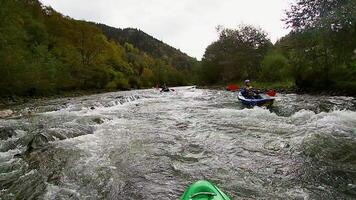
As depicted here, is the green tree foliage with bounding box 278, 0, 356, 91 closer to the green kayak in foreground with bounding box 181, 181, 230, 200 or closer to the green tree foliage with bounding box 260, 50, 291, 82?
the green kayak in foreground with bounding box 181, 181, 230, 200

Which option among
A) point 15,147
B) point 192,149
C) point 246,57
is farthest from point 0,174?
point 246,57

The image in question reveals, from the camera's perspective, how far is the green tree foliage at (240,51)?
48.9 meters

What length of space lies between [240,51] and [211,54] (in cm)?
699

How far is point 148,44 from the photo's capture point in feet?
→ 521

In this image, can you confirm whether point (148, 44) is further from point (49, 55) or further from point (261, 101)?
point (261, 101)

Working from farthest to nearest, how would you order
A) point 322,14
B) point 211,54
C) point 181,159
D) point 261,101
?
1. point 211,54
2. point 261,101
3. point 322,14
4. point 181,159

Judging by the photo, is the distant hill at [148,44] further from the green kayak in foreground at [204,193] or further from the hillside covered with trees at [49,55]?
the green kayak in foreground at [204,193]

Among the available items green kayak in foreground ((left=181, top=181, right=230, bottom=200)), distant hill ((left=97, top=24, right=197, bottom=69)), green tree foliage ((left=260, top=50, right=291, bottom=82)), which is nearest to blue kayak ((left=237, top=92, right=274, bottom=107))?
green kayak in foreground ((left=181, top=181, right=230, bottom=200))

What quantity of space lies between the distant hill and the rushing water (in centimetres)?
12490

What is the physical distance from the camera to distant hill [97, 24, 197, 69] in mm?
141125

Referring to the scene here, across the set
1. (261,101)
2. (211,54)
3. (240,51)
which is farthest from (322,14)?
(211,54)

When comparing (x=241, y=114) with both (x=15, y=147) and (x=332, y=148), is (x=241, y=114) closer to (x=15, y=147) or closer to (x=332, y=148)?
(x=332, y=148)

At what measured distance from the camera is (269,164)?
683 cm

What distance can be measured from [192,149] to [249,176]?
7.71 ft
